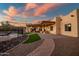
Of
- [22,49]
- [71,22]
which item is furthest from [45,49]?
[71,22]

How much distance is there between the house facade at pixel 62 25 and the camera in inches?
250

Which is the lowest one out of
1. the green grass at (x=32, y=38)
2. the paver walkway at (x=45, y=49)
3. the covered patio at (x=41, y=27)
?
the paver walkway at (x=45, y=49)

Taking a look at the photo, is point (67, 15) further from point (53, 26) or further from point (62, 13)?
point (53, 26)

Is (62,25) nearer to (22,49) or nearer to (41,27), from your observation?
(41,27)

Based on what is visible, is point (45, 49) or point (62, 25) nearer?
point (45, 49)

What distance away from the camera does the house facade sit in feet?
20.8

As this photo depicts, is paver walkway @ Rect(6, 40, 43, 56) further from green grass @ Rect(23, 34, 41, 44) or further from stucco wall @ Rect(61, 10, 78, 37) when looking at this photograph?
stucco wall @ Rect(61, 10, 78, 37)

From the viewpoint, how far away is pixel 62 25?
6.70 metres

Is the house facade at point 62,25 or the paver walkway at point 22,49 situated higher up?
the house facade at point 62,25

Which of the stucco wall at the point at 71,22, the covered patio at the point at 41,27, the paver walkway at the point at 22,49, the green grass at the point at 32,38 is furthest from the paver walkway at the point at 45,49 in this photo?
the stucco wall at the point at 71,22

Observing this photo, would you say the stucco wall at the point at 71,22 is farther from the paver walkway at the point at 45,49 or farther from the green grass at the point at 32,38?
the green grass at the point at 32,38

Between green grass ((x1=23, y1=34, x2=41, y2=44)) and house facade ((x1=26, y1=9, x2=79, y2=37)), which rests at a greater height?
house facade ((x1=26, y1=9, x2=79, y2=37))

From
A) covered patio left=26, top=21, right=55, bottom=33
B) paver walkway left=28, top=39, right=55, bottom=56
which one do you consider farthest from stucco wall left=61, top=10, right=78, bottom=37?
paver walkway left=28, top=39, right=55, bottom=56

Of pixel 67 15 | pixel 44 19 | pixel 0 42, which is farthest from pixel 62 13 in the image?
pixel 0 42
